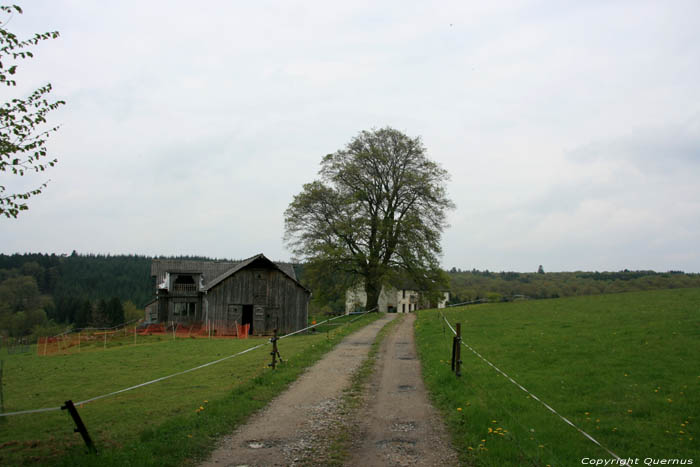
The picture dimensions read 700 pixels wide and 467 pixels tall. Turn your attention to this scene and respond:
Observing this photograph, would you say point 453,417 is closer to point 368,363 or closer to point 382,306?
point 368,363

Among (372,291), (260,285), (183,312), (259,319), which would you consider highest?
(260,285)

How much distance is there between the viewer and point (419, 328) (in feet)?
94.0

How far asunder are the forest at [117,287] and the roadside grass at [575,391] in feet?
72.1

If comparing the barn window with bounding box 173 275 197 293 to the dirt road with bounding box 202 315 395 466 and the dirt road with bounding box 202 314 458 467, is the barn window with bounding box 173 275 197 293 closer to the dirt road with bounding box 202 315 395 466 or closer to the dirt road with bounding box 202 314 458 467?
the dirt road with bounding box 202 315 395 466

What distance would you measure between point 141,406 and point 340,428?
19.8 ft

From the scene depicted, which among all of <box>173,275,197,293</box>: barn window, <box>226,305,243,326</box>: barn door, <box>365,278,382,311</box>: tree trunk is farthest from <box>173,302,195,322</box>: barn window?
<box>365,278,382,311</box>: tree trunk

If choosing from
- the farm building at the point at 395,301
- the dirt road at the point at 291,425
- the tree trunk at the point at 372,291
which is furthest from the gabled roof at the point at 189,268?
the dirt road at the point at 291,425

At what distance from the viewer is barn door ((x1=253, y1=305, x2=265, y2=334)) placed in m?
40.6

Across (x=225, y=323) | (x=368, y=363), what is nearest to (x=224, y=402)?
(x=368, y=363)

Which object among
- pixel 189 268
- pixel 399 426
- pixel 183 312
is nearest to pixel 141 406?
pixel 399 426

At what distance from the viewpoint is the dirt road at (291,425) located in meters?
7.59

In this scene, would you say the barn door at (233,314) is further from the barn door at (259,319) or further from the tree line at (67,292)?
the tree line at (67,292)

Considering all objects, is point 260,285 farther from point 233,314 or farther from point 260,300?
point 233,314

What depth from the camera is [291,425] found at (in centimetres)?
934
